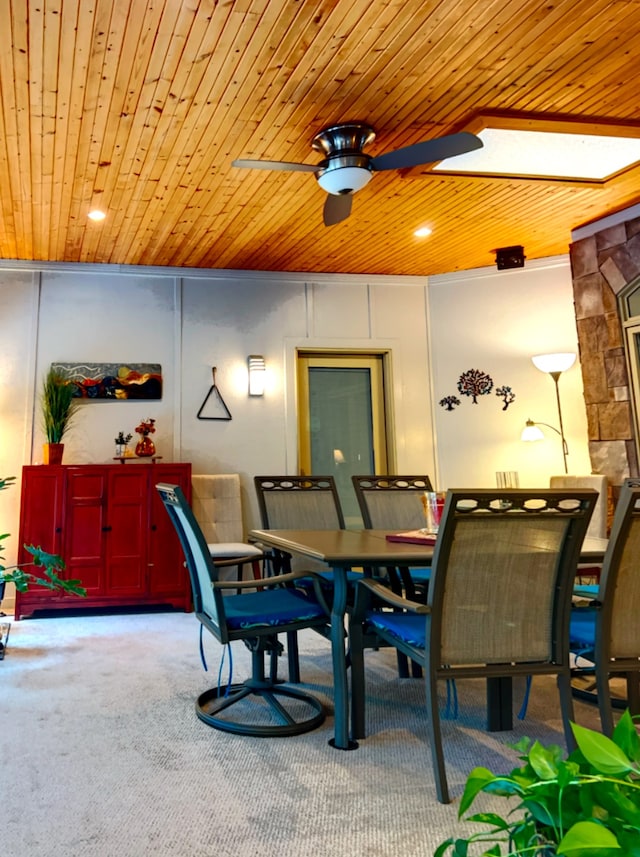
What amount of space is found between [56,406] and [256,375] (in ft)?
5.50

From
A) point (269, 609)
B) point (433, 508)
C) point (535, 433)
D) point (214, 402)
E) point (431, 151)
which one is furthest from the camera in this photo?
point (214, 402)

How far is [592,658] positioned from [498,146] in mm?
2769

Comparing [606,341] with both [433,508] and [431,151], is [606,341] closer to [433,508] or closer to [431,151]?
[431,151]

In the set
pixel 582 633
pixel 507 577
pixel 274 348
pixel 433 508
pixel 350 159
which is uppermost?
pixel 350 159

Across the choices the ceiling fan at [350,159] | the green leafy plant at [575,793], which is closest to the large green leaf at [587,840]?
the green leafy plant at [575,793]

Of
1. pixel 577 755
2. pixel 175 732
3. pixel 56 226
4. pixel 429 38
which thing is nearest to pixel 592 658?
pixel 175 732

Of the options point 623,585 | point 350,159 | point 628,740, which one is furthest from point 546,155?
point 628,740

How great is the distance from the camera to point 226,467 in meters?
5.15

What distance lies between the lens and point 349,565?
6.40 ft

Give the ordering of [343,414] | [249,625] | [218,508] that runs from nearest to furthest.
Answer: [249,625], [218,508], [343,414]

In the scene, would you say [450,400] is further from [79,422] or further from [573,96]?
[79,422]

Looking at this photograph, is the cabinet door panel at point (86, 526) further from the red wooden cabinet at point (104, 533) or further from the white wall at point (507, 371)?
the white wall at point (507, 371)

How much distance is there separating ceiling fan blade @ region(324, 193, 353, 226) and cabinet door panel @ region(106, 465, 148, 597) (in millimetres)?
2408

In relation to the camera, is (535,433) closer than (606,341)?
No
